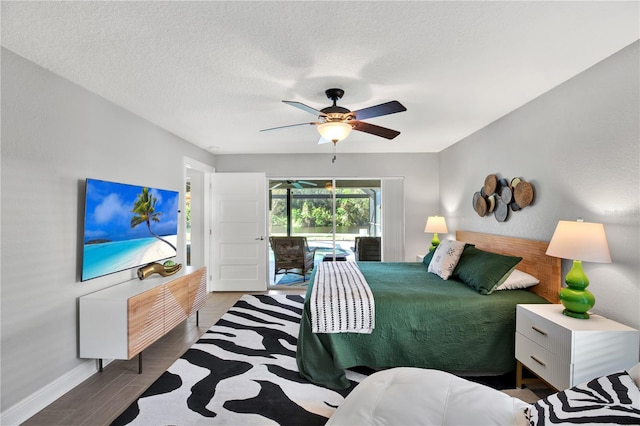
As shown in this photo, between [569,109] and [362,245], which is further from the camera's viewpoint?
[362,245]

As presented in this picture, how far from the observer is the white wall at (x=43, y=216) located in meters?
1.92

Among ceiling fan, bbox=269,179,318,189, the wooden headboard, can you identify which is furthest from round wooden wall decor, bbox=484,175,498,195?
ceiling fan, bbox=269,179,318,189

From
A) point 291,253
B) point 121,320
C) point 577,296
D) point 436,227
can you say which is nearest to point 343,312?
point 577,296

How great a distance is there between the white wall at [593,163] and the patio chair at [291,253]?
304 cm

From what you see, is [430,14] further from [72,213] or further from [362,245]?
[362,245]

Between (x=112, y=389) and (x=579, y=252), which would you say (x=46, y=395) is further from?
(x=579, y=252)

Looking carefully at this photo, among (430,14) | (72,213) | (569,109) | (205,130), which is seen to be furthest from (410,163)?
(72,213)

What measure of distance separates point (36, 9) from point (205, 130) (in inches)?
89.4

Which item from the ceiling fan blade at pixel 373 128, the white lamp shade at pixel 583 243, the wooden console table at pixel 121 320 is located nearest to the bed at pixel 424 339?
the white lamp shade at pixel 583 243

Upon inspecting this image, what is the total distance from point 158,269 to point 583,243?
11.9 ft

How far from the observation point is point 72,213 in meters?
2.38

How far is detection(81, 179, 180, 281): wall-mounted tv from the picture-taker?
2.45 metres

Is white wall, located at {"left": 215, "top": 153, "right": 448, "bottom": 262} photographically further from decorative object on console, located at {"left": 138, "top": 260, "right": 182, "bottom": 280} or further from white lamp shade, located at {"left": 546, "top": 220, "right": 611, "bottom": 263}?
white lamp shade, located at {"left": 546, "top": 220, "right": 611, "bottom": 263}

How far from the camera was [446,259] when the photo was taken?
324 cm
